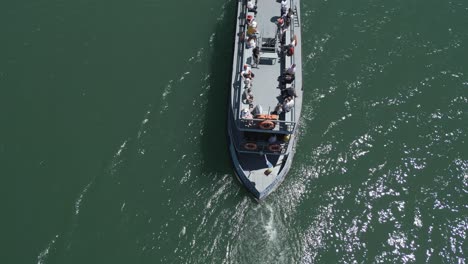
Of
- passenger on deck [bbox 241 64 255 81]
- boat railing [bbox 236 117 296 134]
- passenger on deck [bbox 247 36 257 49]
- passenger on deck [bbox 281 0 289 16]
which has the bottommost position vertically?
boat railing [bbox 236 117 296 134]

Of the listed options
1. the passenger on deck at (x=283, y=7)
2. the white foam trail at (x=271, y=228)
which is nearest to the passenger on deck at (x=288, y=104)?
the white foam trail at (x=271, y=228)

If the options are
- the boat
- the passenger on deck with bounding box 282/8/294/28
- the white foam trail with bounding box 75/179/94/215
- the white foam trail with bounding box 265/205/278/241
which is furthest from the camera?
the passenger on deck with bounding box 282/8/294/28

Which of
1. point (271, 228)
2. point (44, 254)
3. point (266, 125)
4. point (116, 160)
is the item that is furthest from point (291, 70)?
point (44, 254)

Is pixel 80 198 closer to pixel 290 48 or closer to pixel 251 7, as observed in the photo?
pixel 290 48

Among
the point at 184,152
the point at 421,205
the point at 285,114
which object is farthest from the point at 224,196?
the point at 421,205

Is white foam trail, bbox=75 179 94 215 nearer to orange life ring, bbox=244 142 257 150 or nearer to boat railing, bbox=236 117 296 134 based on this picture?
orange life ring, bbox=244 142 257 150

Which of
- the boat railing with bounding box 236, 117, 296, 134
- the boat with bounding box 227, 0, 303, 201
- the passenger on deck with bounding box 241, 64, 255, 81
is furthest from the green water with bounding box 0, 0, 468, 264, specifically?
the passenger on deck with bounding box 241, 64, 255, 81
